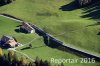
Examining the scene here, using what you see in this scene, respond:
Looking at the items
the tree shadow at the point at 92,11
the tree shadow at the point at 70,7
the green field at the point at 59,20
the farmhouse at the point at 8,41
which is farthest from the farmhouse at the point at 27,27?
the tree shadow at the point at 92,11

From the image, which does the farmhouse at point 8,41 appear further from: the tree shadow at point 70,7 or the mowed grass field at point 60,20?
the tree shadow at point 70,7

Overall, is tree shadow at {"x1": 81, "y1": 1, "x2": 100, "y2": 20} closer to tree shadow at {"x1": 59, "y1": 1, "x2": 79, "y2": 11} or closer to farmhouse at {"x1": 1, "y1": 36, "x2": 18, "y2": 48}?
tree shadow at {"x1": 59, "y1": 1, "x2": 79, "y2": 11}

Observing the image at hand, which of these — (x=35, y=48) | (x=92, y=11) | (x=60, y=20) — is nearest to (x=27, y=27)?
(x=60, y=20)

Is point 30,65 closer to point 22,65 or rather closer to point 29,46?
point 22,65

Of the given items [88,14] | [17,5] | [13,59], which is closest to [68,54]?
[13,59]

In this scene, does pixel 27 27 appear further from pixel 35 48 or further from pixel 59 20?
pixel 35 48

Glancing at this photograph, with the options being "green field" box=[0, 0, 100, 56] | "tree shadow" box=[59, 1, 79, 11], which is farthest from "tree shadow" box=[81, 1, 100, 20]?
"tree shadow" box=[59, 1, 79, 11]
